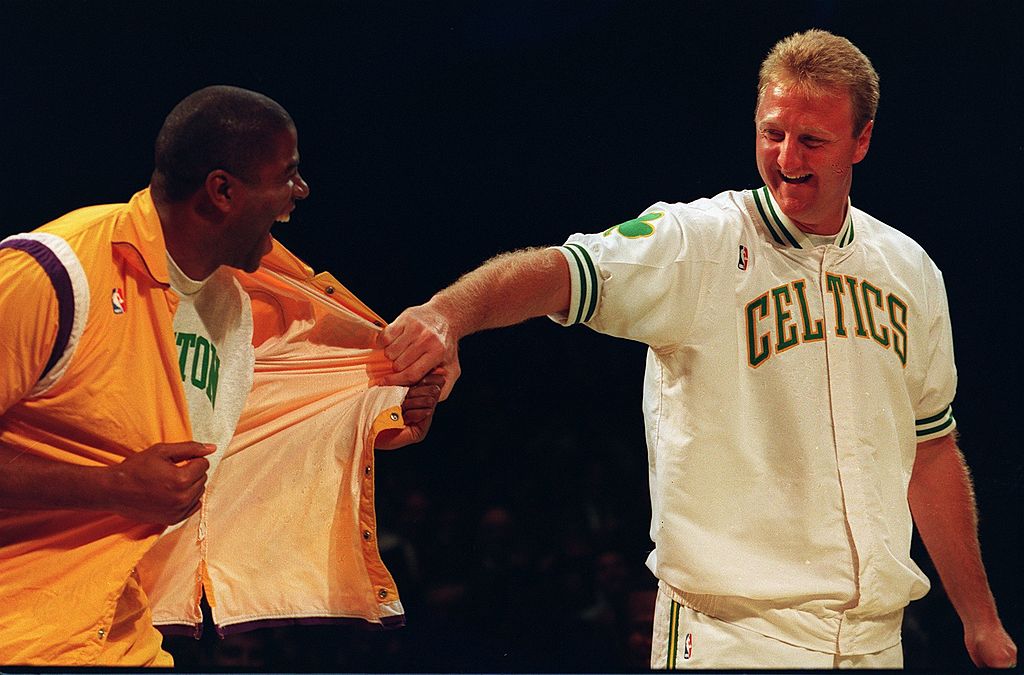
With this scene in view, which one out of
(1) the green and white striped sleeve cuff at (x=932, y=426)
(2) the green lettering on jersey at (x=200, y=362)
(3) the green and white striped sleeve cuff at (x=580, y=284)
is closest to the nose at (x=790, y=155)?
(3) the green and white striped sleeve cuff at (x=580, y=284)

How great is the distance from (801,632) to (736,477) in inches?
12.3

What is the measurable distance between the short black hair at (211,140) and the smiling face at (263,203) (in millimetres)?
17

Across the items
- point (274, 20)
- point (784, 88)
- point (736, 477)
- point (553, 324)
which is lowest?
point (736, 477)

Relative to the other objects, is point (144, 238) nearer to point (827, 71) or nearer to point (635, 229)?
point (635, 229)

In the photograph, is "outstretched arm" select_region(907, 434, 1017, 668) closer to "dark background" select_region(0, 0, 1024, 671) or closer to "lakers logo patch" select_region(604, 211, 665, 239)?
"dark background" select_region(0, 0, 1024, 671)

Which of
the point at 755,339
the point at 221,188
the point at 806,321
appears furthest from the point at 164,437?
the point at 806,321

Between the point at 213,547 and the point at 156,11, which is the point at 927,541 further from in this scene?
the point at 156,11

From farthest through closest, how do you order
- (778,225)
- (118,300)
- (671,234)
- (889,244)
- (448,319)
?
(889,244), (778,225), (671,234), (448,319), (118,300)

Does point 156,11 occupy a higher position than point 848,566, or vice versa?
point 156,11

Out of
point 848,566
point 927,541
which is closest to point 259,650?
point 848,566

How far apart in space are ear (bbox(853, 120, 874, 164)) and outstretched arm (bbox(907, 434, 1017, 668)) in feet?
2.00

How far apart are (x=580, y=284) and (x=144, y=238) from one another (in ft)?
2.48

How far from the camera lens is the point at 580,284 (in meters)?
2.14

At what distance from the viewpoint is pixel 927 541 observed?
2.53 m
